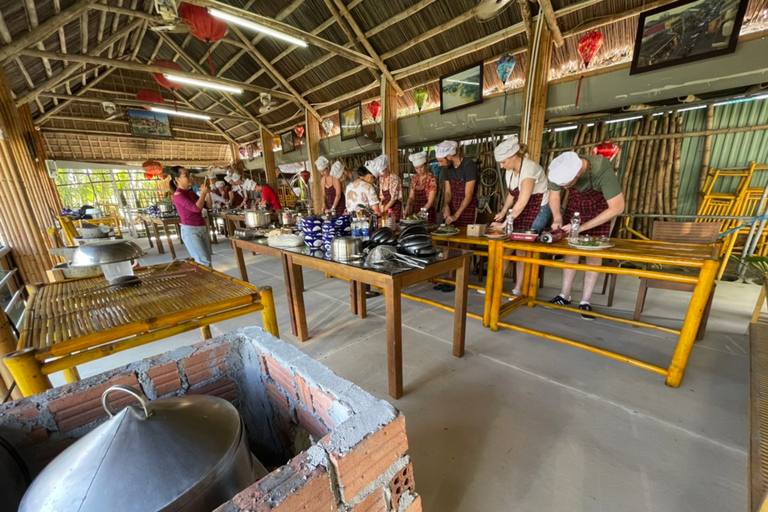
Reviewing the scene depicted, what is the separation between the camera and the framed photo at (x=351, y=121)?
23.7ft

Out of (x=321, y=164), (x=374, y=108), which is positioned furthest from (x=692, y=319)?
(x=374, y=108)

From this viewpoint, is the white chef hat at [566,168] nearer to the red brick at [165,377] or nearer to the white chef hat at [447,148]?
the white chef hat at [447,148]

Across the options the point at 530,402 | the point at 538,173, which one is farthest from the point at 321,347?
the point at 538,173

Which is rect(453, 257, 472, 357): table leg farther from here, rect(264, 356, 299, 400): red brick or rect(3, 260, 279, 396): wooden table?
rect(264, 356, 299, 400): red brick

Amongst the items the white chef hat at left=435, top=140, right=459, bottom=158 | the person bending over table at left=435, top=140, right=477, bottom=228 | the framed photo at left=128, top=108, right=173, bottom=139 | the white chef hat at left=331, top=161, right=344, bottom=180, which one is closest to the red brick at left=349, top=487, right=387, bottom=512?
the person bending over table at left=435, top=140, right=477, bottom=228

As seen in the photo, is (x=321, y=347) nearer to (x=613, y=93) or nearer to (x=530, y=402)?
(x=530, y=402)

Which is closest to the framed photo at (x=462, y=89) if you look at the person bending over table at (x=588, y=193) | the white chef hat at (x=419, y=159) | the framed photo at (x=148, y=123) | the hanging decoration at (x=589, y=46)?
the hanging decoration at (x=589, y=46)

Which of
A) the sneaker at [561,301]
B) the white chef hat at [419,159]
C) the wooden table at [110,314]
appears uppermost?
the white chef hat at [419,159]

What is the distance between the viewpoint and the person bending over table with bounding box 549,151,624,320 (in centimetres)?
249

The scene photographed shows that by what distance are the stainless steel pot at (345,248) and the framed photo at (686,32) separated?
4433 mm

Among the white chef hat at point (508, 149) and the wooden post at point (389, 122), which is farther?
the wooden post at point (389, 122)

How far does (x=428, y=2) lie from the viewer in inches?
178

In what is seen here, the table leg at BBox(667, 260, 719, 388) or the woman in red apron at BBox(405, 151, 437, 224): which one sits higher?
the woman in red apron at BBox(405, 151, 437, 224)

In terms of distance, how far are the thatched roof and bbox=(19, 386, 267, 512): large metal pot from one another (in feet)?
18.3
